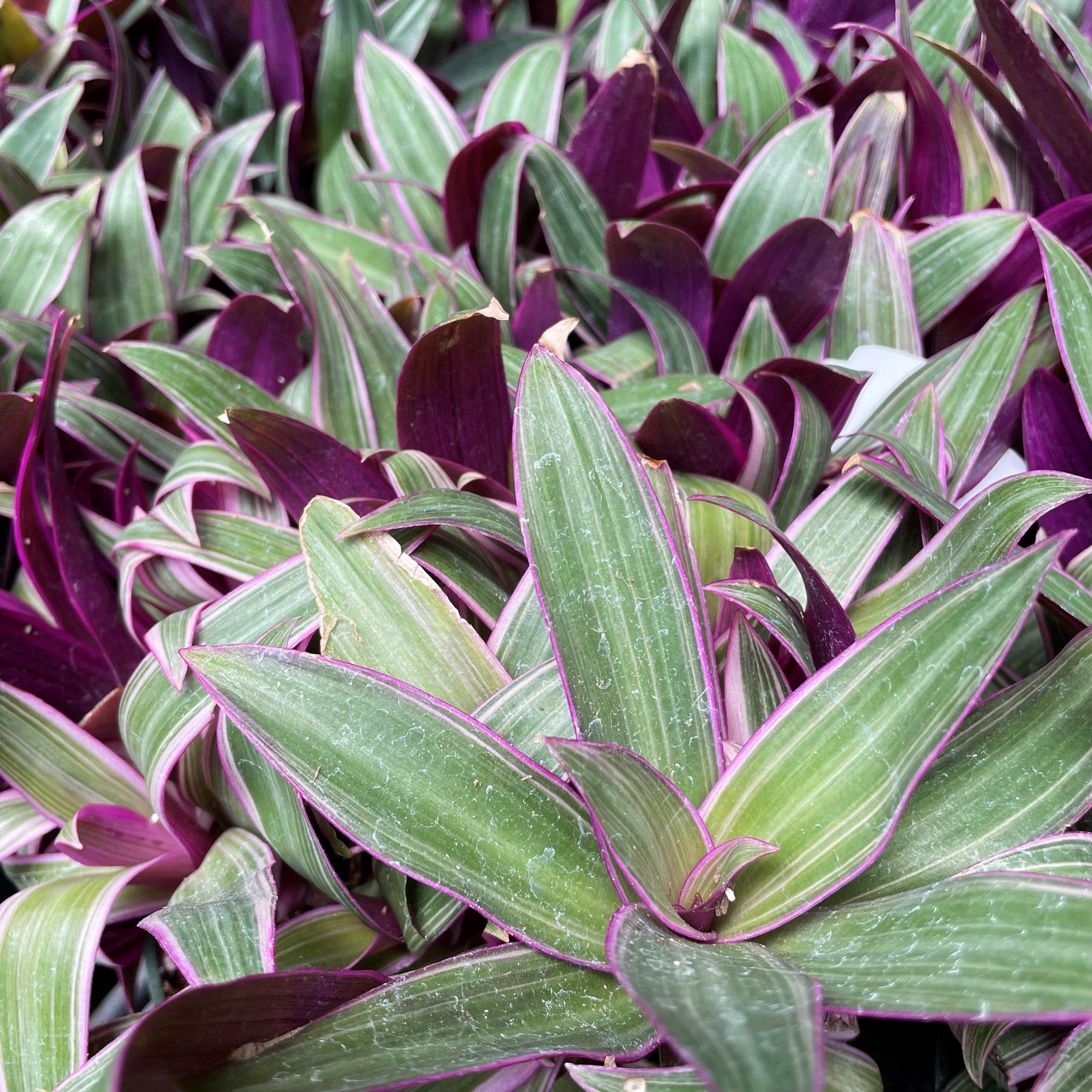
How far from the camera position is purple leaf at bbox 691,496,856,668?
625 millimetres

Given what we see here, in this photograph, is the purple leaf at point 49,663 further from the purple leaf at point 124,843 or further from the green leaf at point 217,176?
the green leaf at point 217,176

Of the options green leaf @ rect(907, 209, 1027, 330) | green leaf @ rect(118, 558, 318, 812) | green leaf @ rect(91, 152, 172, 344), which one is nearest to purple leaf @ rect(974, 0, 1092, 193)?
green leaf @ rect(907, 209, 1027, 330)

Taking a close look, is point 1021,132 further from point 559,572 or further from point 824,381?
point 559,572

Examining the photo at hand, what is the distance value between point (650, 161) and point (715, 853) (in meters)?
0.99

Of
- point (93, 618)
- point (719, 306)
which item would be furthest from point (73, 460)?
point (719, 306)

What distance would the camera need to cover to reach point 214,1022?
49cm

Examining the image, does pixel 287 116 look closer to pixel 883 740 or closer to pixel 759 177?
pixel 759 177

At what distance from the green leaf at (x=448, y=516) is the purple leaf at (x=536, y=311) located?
1.10ft

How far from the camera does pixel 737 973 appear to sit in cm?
48

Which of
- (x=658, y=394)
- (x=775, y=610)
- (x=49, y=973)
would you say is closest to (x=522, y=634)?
(x=775, y=610)

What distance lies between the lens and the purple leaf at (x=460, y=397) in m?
0.78

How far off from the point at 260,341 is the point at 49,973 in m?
0.65

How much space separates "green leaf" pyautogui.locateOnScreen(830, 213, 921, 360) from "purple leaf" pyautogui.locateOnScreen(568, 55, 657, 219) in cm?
30

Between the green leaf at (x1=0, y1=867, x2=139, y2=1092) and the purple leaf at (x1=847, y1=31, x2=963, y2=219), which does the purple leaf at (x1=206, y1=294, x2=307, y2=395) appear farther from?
the purple leaf at (x1=847, y1=31, x2=963, y2=219)
